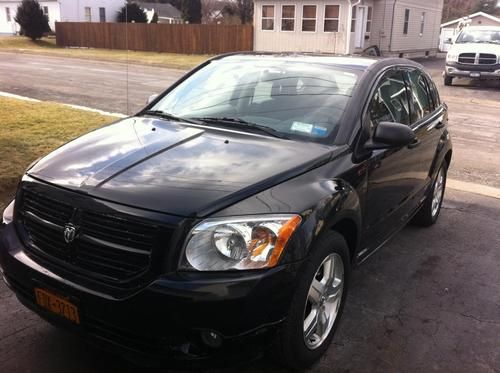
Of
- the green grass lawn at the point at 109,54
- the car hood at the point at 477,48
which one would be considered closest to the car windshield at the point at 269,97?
the green grass lawn at the point at 109,54

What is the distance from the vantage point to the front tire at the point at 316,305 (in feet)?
8.66

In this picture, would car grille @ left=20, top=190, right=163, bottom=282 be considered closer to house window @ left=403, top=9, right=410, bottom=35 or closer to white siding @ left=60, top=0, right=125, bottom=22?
house window @ left=403, top=9, right=410, bottom=35

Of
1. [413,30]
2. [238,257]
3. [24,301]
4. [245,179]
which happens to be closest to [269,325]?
[238,257]

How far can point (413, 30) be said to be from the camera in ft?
109

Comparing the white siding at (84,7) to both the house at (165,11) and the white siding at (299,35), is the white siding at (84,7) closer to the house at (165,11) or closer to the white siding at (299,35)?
the house at (165,11)

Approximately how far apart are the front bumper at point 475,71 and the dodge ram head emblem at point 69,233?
18.4 meters

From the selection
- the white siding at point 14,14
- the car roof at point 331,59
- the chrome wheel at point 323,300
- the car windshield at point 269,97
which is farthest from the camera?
the white siding at point 14,14

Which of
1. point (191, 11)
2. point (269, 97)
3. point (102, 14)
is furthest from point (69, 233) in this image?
point (191, 11)

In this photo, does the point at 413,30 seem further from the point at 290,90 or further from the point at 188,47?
the point at 290,90

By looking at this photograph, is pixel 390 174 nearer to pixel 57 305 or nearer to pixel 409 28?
pixel 57 305

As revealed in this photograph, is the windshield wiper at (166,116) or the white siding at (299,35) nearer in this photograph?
the windshield wiper at (166,116)

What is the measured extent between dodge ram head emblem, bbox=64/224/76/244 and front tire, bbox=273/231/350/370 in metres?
1.15

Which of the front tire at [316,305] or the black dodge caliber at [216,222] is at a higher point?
the black dodge caliber at [216,222]

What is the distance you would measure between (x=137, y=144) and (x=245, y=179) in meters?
0.87
